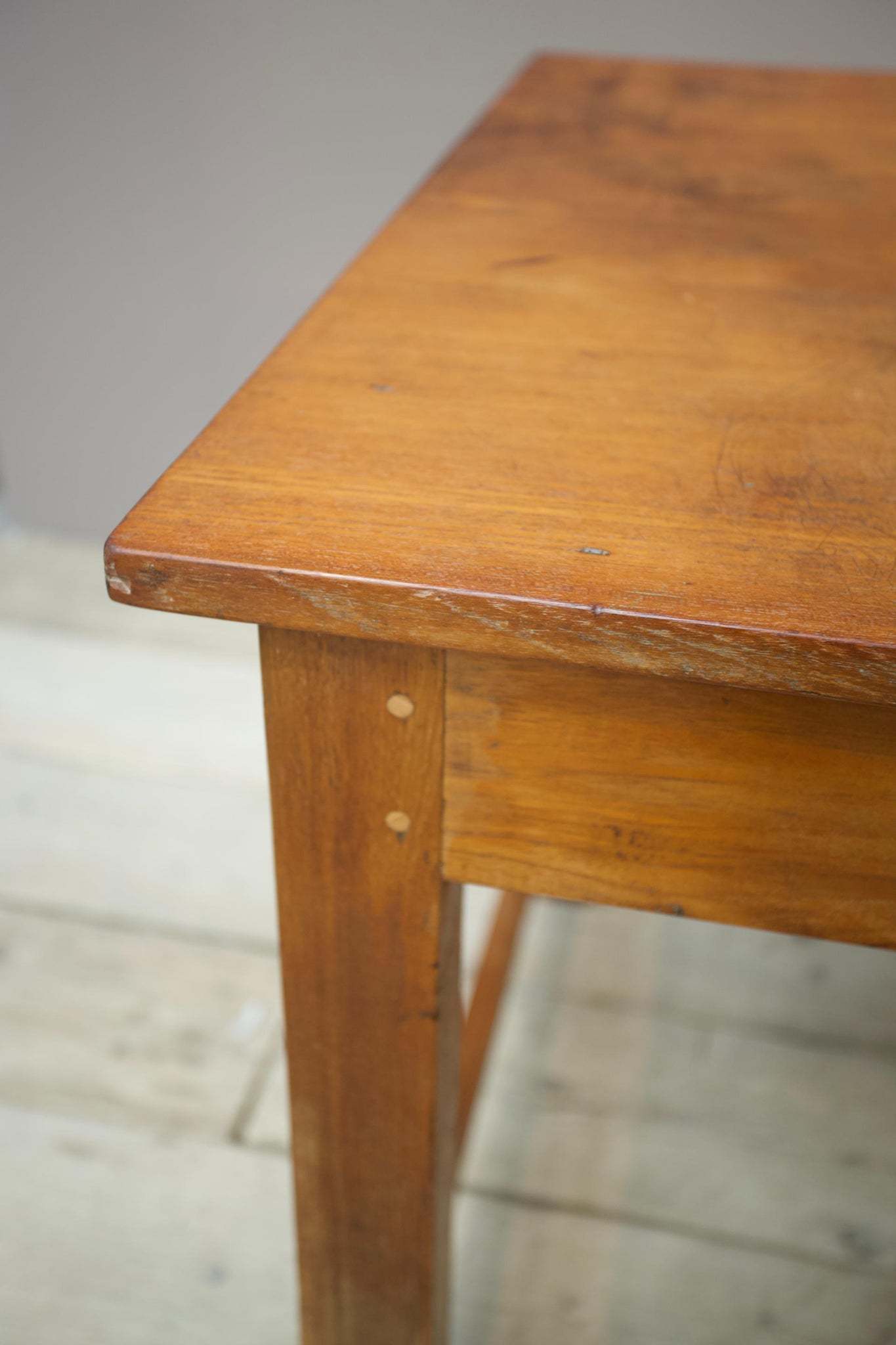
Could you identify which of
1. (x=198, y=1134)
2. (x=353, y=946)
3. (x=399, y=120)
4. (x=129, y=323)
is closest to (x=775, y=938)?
(x=198, y=1134)

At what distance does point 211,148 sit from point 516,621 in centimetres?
138

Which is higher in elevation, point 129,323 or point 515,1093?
point 129,323

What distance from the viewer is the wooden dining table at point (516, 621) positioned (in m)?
0.37

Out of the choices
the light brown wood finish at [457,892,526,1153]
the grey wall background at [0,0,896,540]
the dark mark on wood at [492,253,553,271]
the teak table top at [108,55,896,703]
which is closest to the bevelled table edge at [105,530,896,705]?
the teak table top at [108,55,896,703]

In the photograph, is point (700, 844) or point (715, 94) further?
point (715, 94)

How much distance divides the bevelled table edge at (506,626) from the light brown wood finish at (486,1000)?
17.3 inches

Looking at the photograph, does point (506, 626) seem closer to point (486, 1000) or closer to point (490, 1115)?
point (486, 1000)

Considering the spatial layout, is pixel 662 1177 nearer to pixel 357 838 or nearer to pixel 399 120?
pixel 357 838

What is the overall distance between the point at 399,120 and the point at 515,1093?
45.6 inches

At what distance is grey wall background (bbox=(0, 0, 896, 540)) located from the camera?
1.38m

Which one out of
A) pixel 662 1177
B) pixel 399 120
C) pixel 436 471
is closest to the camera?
pixel 436 471

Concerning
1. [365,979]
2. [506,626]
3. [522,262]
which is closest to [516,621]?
[506,626]

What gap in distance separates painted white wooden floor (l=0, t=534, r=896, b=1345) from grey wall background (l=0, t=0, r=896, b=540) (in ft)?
2.18

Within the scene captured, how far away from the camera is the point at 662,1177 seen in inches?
36.1
